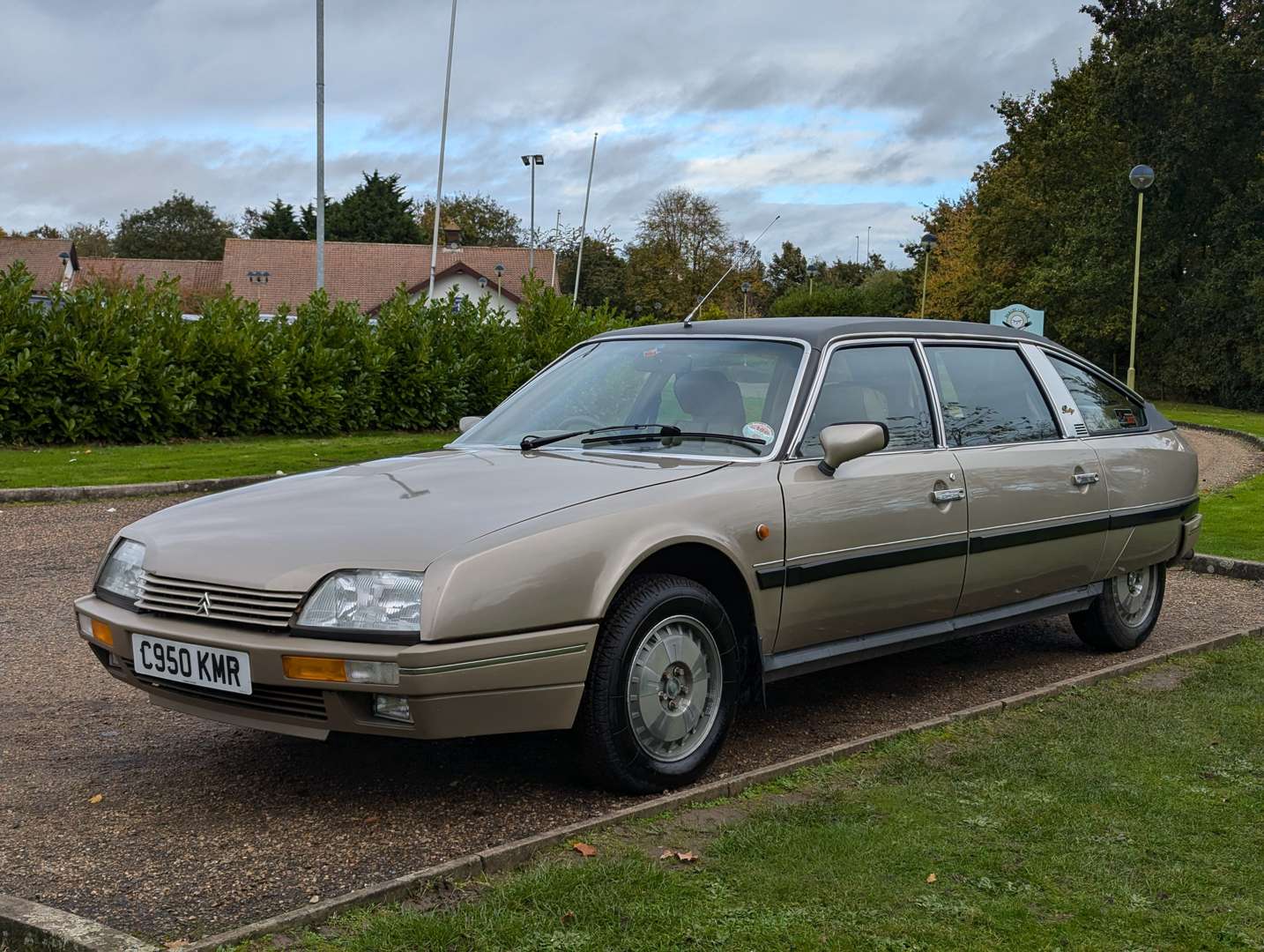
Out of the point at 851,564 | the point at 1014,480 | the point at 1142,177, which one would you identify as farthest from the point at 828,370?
the point at 1142,177

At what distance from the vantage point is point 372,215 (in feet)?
293

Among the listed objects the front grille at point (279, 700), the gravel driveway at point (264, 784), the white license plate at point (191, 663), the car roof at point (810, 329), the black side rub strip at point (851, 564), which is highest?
the car roof at point (810, 329)

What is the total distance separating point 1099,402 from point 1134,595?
1.05 m

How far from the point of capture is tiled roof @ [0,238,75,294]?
247 feet

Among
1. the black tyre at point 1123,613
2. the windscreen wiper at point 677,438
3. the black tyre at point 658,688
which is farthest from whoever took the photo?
the black tyre at point 1123,613

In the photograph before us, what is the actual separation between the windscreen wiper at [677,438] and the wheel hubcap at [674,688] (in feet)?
2.74

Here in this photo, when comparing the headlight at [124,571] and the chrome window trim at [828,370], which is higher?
the chrome window trim at [828,370]

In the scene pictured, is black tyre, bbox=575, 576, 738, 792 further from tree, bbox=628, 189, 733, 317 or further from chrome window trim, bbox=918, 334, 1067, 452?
tree, bbox=628, 189, 733, 317

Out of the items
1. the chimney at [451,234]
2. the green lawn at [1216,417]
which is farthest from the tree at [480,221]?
the green lawn at [1216,417]

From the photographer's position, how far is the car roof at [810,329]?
548 centimetres

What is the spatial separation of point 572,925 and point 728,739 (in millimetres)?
2047

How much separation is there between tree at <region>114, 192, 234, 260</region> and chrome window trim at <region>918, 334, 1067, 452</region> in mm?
104371

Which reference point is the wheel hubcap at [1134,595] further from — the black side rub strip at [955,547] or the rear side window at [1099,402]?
the rear side window at [1099,402]

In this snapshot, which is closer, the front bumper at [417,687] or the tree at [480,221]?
the front bumper at [417,687]
